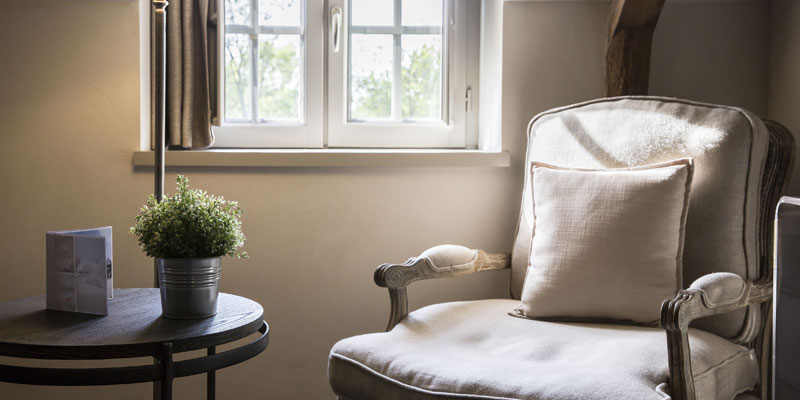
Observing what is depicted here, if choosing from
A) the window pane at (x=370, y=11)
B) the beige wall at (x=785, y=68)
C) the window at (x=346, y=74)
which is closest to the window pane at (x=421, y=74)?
the window at (x=346, y=74)

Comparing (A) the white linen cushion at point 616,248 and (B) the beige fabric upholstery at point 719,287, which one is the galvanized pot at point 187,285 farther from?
(B) the beige fabric upholstery at point 719,287

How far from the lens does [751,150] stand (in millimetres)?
1625

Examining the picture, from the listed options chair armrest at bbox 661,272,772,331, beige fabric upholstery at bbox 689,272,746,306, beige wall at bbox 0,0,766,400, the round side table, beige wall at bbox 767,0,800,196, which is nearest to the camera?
the round side table

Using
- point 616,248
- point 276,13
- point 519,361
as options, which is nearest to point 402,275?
point 519,361

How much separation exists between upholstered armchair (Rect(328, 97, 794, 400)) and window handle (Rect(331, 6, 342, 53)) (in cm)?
77

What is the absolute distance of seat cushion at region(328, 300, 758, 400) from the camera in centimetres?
122

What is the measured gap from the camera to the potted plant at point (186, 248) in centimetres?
134

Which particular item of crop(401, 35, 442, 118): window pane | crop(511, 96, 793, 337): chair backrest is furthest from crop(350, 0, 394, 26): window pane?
crop(511, 96, 793, 337): chair backrest

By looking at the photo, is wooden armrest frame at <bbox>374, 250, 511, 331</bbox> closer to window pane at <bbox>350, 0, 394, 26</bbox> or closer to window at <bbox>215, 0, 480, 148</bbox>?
window at <bbox>215, 0, 480, 148</bbox>

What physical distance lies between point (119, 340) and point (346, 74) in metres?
1.41

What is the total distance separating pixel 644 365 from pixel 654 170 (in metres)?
0.55

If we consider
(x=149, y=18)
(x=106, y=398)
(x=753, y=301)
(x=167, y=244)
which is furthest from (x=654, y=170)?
(x=106, y=398)

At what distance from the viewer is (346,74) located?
2.39m

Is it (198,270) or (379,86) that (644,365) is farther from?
(379,86)
